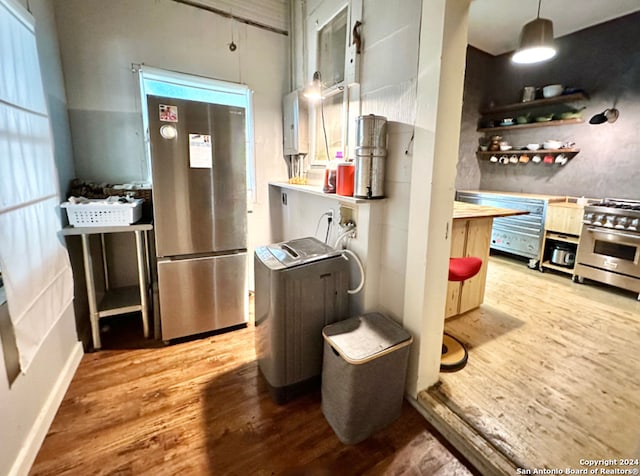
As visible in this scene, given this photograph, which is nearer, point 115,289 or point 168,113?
point 168,113

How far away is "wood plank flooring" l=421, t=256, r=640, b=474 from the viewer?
1.40 meters

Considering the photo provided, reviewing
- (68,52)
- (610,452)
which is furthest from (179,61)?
(610,452)

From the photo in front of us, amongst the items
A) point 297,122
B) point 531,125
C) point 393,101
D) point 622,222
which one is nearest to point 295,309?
point 393,101

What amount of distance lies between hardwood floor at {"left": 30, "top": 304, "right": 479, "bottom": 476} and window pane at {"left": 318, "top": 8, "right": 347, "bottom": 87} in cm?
218

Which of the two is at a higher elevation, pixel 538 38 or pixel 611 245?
pixel 538 38

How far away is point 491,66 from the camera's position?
4.54m

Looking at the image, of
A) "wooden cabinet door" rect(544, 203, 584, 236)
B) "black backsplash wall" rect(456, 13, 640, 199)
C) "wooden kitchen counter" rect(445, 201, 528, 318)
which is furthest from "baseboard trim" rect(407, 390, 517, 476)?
"black backsplash wall" rect(456, 13, 640, 199)

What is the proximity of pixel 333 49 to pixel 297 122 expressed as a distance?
0.64m

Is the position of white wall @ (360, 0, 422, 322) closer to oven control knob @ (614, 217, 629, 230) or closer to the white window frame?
the white window frame

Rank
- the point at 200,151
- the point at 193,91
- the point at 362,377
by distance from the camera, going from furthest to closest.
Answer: the point at 193,91
the point at 200,151
the point at 362,377

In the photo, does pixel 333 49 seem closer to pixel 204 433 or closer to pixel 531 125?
pixel 204 433

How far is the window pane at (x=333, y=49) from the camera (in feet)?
7.09

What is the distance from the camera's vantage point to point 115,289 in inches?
98.9

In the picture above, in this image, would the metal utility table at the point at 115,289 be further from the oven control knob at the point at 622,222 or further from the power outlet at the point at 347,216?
the oven control knob at the point at 622,222
